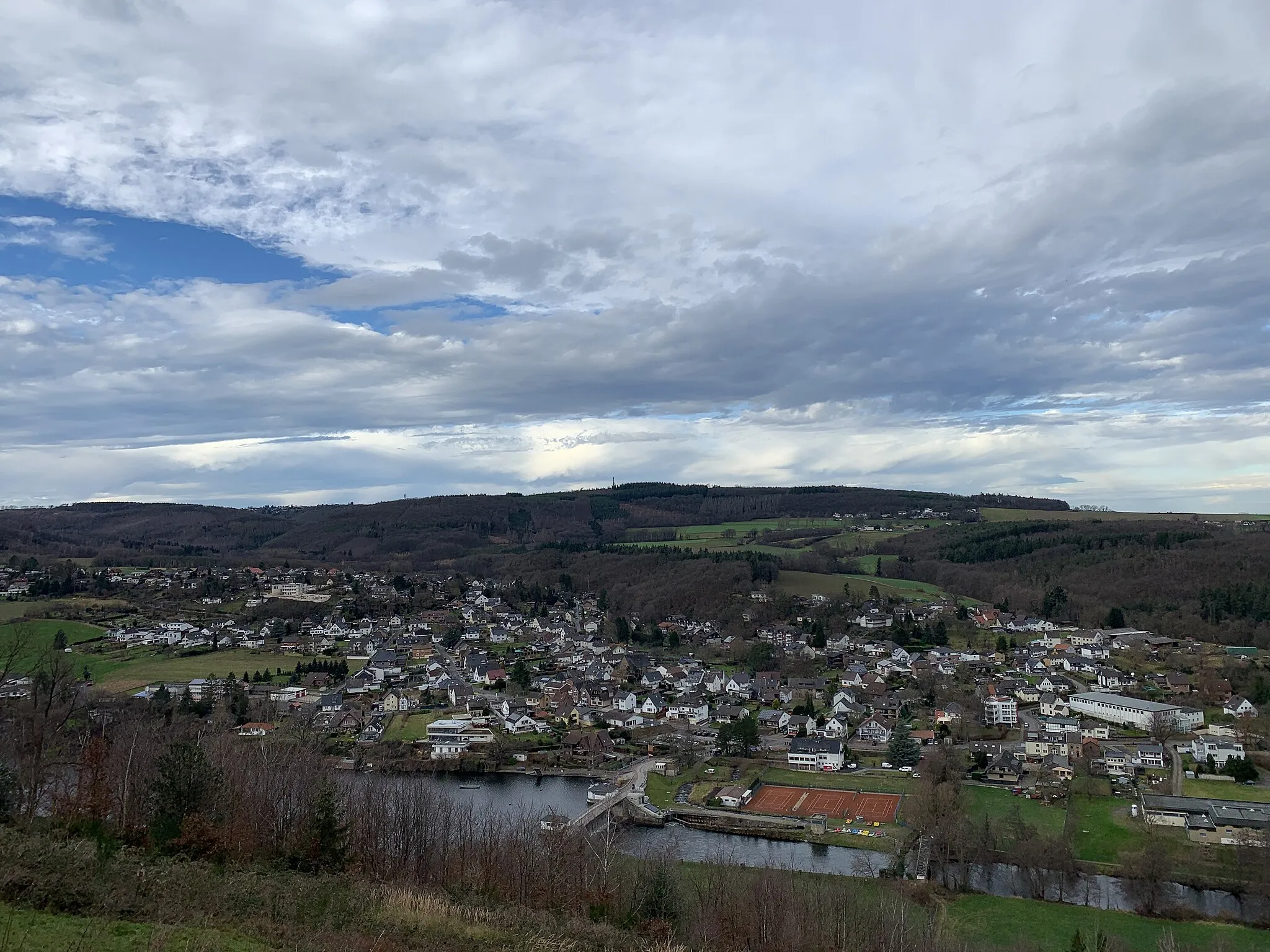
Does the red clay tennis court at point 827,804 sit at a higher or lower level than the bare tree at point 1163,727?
A: lower

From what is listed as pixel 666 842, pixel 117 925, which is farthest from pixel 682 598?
pixel 117 925

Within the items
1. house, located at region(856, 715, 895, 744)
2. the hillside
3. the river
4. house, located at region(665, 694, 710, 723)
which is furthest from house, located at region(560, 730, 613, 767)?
the hillside

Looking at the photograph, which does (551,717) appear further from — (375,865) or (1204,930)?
(1204,930)

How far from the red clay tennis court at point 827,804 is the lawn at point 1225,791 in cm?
634

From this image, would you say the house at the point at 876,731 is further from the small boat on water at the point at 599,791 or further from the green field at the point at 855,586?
the green field at the point at 855,586

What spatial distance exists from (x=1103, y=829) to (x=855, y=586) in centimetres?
3130

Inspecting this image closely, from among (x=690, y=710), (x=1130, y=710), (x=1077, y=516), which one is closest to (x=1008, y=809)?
(x=1130, y=710)

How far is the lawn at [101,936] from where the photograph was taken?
5.30 metres

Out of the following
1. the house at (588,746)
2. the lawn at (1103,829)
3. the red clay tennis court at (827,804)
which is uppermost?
the lawn at (1103,829)

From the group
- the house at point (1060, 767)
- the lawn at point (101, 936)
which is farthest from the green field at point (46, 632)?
the house at point (1060, 767)

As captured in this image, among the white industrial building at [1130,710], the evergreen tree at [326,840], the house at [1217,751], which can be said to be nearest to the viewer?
the evergreen tree at [326,840]

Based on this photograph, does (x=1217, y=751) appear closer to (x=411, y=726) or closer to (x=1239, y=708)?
(x=1239, y=708)

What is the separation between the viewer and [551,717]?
2758 centimetres

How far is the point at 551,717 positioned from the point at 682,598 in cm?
2038
